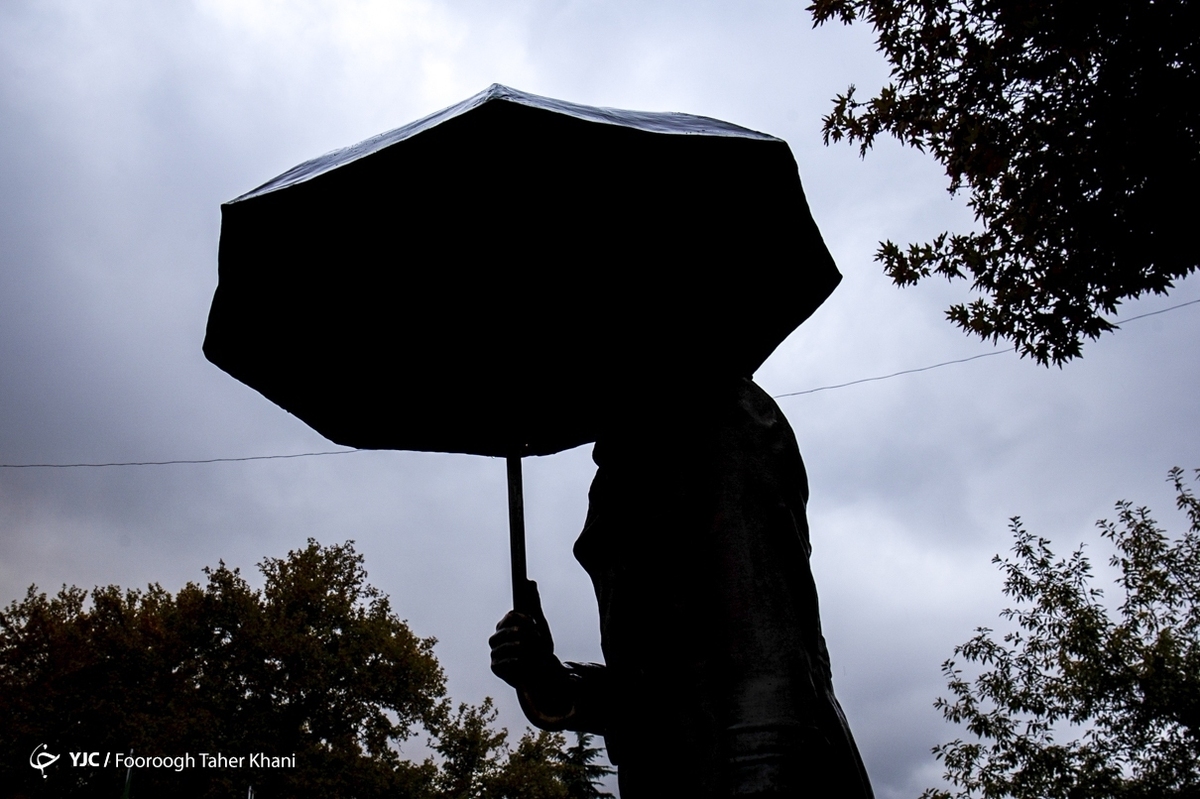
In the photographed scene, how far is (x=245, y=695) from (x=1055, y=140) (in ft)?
90.4

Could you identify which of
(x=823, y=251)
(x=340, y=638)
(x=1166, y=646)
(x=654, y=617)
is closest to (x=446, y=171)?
(x=823, y=251)

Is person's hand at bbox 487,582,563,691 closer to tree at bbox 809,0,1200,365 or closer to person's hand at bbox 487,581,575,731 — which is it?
person's hand at bbox 487,581,575,731

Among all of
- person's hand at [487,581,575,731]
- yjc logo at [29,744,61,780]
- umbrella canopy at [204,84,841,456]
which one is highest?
yjc logo at [29,744,61,780]

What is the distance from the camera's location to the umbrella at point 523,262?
175 centimetres

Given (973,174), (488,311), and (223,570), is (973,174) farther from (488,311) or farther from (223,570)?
(223,570)

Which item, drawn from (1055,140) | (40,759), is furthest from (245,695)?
(1055,140)

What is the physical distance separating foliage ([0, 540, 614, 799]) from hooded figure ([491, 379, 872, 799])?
84.2ft

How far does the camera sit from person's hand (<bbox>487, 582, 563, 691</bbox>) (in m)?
1.92

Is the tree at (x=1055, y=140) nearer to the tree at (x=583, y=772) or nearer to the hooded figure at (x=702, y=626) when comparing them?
the hooded figure at (x=702, y=626)

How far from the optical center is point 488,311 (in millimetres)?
2256

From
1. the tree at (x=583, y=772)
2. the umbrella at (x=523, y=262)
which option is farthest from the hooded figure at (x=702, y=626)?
the tree at (x=583, y=772)

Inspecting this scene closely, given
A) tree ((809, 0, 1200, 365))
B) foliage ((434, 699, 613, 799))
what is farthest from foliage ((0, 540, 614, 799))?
tree ((809, 0, 1200, 365))

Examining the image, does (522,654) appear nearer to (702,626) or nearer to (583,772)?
(702,626)

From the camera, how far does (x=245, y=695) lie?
2603 cm
